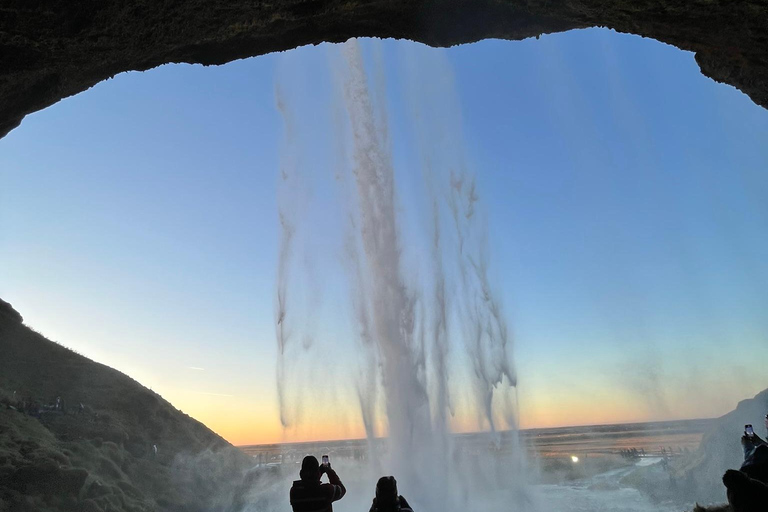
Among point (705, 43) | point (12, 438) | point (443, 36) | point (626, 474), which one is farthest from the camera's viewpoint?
point (626, 474)

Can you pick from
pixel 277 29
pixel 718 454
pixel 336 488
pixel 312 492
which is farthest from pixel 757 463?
pixel 718 454

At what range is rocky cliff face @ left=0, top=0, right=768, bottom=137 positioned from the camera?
5477mm

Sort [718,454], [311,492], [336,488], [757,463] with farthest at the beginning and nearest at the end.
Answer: [718,454]
[336,488]
[311,492]
[757,463]

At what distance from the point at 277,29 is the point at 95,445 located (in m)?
29.3

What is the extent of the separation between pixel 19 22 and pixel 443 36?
6.67m

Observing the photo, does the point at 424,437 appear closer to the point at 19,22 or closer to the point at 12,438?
the point at 12,438

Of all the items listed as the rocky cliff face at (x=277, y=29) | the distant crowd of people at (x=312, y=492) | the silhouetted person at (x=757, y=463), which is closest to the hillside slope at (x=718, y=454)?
the silhouetted person at (x=757, y=463)

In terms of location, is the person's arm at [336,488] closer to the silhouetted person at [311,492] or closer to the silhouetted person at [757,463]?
the silhouetted person at [311,492]

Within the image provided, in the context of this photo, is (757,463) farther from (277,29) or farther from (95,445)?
(95,445)

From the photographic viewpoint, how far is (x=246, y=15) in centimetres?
662

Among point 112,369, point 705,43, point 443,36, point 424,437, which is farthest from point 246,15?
point 112,369

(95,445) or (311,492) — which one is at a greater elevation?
(311,492)

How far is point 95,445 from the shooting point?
25.5 metres

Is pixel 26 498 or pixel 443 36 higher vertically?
pixel 443 36
